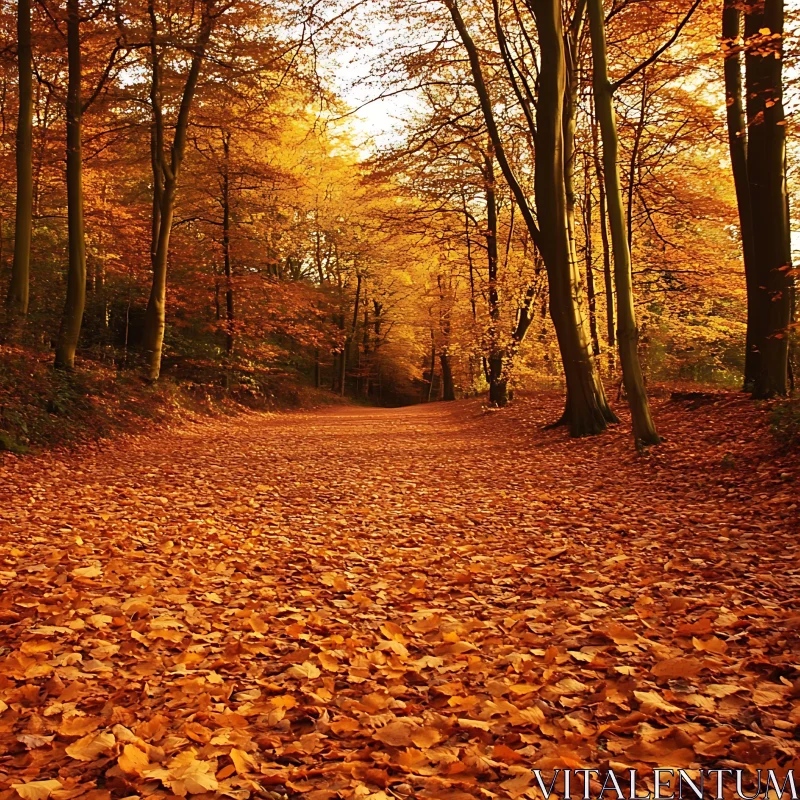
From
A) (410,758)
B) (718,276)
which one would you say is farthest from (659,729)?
(718,276)

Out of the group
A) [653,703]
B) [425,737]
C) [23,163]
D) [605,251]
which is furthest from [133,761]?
[605,251]

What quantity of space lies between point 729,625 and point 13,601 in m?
4.10

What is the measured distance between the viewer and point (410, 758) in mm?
2268

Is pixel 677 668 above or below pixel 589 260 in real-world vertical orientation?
below

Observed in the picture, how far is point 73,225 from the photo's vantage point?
11.5 m

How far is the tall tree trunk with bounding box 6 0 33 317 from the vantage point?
1080 centimetres

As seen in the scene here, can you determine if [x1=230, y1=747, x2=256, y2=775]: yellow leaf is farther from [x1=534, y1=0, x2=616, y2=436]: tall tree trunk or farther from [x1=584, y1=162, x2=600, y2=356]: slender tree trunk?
[x1=584, y1=162, x2=600, y2=356]: slender tree trunk

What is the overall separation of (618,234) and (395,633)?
22.4 feet

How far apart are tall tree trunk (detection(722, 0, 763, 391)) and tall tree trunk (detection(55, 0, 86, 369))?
11.3 m

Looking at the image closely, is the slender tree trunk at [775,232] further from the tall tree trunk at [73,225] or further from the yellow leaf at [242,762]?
the tall tree trunk at [73,225]

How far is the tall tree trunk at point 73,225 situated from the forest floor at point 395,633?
15.3ft

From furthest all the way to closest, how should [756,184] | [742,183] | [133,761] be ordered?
[742,183]
[756,184]
[133,761]

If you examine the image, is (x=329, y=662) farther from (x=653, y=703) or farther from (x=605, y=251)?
(x=605, y=251)

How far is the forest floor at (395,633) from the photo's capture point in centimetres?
225
